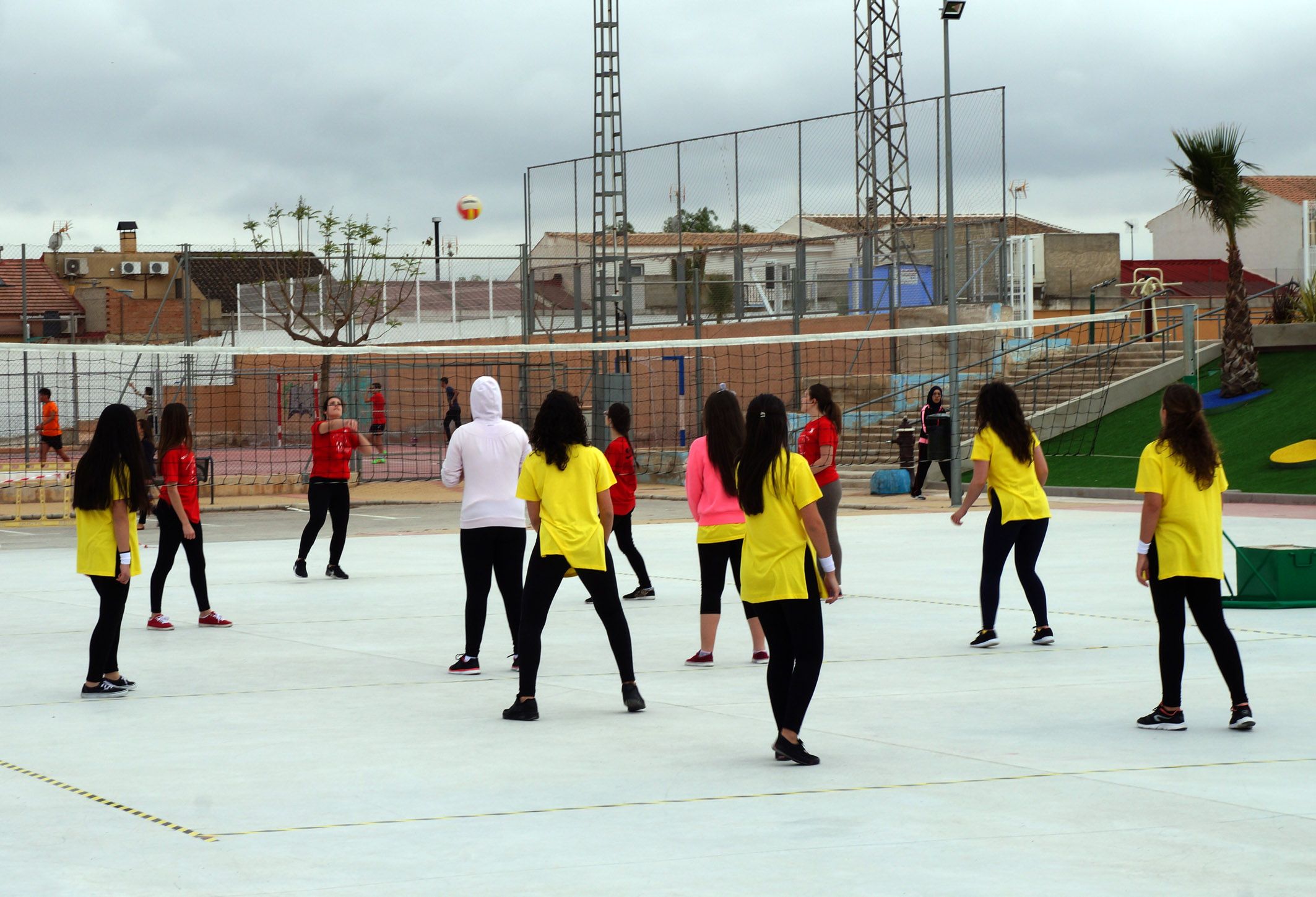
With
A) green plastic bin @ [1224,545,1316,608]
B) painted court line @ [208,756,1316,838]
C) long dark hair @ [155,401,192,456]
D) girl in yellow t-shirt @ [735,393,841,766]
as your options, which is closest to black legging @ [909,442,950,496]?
green plastic bin @ [1224,545,1316,608]

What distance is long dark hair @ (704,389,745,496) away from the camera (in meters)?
7.81

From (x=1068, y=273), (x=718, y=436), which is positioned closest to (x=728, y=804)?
(x=718, y=436)

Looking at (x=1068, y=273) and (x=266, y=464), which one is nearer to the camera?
(x=266, y=464)

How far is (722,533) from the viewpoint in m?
8.93

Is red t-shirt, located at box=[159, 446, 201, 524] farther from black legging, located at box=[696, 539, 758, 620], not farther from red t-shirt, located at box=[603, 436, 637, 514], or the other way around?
black legging, located at box=[696, 539, 758, 620]

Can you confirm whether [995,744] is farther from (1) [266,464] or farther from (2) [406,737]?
(1) [266,464]

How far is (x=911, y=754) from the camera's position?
6.50 m

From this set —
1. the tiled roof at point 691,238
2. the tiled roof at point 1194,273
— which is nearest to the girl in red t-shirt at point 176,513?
the tiled roof at point 691,238

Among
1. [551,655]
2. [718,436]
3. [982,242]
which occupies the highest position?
[982,242]

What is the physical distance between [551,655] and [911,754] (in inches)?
140

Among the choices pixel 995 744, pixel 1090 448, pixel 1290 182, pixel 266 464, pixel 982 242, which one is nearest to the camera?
pixel 995 744

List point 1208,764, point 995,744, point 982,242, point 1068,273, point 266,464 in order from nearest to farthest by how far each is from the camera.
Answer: point 1208,764 < point 995,744 < point 982,242 < point 266,464 < point 1068,273

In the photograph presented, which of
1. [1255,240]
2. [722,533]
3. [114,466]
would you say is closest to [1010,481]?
[722,533]

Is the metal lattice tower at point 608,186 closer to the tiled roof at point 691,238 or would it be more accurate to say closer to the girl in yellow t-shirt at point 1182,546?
the tiled roof at point 691,238
